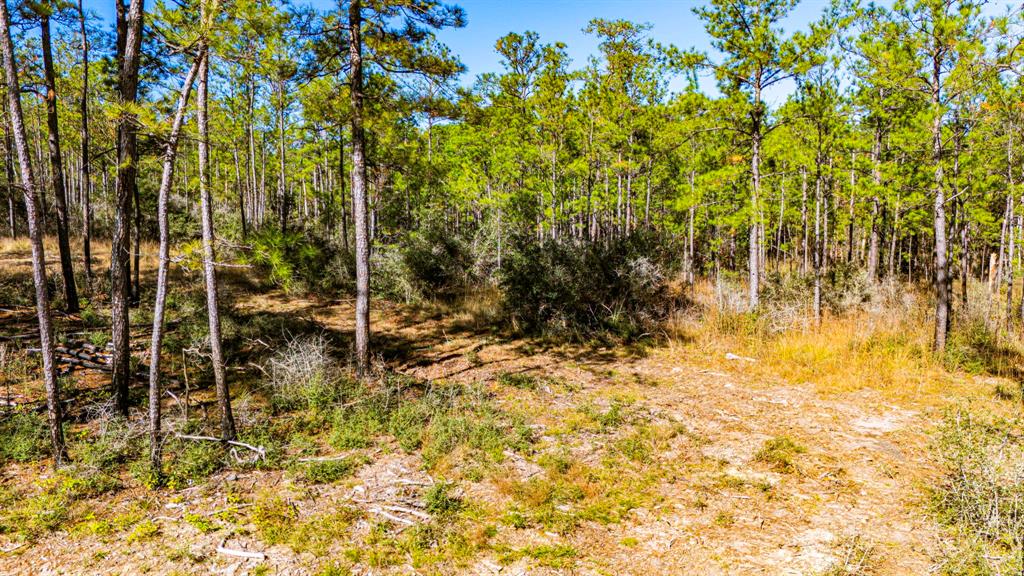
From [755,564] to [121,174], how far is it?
8.21 m

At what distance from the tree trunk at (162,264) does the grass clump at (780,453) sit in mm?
6871

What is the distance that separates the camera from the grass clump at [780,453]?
5.27 meters

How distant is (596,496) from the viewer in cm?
484

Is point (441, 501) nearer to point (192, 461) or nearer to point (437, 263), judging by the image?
point (192, 461)

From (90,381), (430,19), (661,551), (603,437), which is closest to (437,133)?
(430,19)

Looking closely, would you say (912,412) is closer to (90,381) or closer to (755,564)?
(755,564)

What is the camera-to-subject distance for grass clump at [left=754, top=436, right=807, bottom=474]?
Result: 527 cm

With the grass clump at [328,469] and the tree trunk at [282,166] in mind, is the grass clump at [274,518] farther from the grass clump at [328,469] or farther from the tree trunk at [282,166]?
the tree trunk at [282,166]

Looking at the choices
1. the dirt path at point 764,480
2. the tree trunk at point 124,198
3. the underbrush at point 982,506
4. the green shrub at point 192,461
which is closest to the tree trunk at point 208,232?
the green shrub at point 192,461

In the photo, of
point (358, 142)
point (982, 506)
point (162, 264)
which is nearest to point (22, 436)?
point (162, 264)

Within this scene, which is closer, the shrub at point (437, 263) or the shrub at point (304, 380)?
the shrub at point (304, 380)

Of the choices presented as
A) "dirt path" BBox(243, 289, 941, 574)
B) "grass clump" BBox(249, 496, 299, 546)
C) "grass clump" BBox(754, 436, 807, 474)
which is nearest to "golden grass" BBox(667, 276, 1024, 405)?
"dirt path" BBox(243, 289, 941, 574)

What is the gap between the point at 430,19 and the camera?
7.96m

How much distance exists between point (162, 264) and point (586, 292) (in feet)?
31.4
